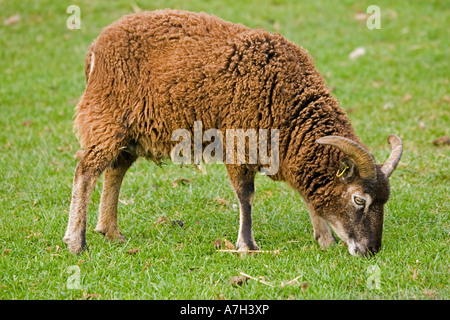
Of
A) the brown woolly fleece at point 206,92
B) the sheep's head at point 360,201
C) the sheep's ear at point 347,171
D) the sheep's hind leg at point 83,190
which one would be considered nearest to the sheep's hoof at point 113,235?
the sheep's hind leg at point 83,190

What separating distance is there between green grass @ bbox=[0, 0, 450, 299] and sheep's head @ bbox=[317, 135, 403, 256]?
0.63 ft

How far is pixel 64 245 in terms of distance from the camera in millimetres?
6418

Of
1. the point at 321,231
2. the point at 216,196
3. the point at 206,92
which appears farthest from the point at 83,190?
the point at 321,231

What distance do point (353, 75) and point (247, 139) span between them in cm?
693

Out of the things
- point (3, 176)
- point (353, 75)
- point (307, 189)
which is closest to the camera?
point (307, 189)

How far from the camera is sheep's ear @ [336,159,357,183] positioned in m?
5.93

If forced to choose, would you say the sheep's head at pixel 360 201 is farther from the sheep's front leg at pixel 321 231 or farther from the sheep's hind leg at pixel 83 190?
the sheep's hind leg at pixel 83 190

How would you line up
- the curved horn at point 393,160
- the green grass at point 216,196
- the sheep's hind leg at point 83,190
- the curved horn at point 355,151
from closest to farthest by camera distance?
the green grass at point 216,196 < the curved horn at point 355,151 < the curved horn at point 393,160 < the sheep's hind leg at point 83,190

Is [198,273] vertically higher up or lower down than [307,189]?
lower down

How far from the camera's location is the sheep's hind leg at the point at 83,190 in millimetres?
6266

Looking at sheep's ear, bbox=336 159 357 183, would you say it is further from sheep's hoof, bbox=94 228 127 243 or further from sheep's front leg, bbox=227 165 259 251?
sheep's hoof, bbox=94 228 127 243

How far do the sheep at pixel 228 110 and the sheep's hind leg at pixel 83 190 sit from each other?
10 mm
